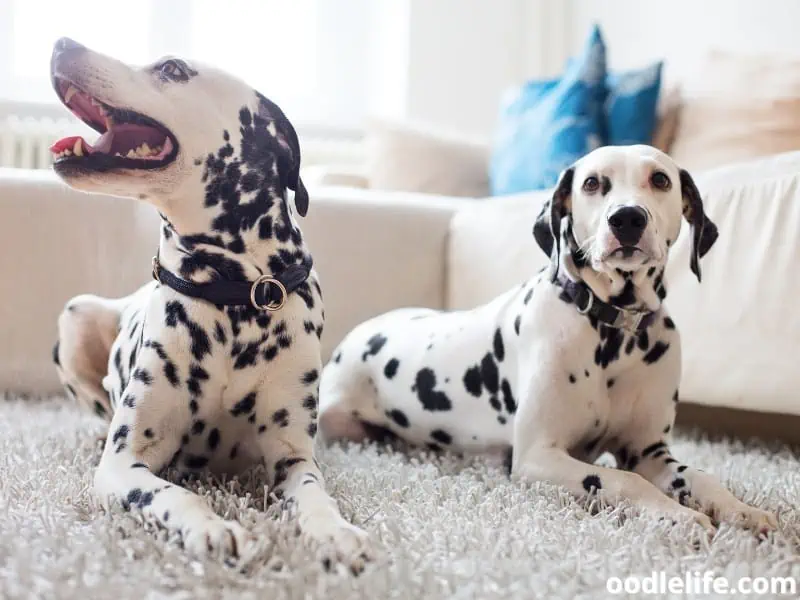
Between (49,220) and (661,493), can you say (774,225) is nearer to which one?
(661,493)

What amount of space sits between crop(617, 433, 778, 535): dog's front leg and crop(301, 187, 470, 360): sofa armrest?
1.37m

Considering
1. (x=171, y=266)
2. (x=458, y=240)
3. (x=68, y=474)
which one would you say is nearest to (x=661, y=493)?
(x=171, y=266)

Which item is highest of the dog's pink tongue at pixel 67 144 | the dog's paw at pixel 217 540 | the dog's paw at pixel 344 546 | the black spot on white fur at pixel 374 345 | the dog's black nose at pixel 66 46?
the dog's black nose at pixel 66 46

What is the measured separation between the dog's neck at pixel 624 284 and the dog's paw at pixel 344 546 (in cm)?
81

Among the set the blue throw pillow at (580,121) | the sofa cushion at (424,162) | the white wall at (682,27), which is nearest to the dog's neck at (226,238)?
the blue throw pillow at (580,121)

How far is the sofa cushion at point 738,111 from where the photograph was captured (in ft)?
10.7

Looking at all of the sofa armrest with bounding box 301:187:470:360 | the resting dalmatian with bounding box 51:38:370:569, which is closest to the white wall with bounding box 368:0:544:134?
the sofa armrest with bounding box 301:187:470:360

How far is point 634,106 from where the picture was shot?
3574mm

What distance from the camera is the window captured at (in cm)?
485

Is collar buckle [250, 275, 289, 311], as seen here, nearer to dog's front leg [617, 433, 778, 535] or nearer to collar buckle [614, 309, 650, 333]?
collar buckle [614, 309, 650, 333]

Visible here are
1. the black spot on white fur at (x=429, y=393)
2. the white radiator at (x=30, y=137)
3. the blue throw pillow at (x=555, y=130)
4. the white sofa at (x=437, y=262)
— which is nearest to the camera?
the black spot on white fur at (x=429, y=393)

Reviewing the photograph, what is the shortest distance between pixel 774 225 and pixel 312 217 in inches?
59.8

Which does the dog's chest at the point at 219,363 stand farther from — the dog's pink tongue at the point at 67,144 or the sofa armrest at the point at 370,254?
the sofa armrest at the point at 370,254

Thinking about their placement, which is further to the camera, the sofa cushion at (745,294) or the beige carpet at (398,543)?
the sofa cushion at (745,294)
